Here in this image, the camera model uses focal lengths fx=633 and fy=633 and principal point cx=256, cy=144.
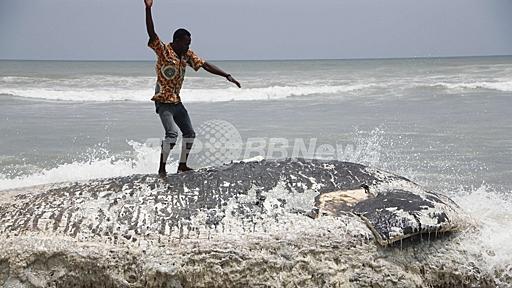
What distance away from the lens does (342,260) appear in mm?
4027

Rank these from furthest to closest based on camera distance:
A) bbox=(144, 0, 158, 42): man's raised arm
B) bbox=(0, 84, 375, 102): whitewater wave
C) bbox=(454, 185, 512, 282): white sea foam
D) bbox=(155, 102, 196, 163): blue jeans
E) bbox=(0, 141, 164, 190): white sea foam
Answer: bbox=(0, 84, 375, 102): whitewater wave, bbox=(0, 141, 164, 190): white sea foam, bbox=(155, 102, 196, 163): blue jeans, bbox=(144, 0, 158, 42): man's raised arm, bbox=(454, 185, 512, 282): white sea foam

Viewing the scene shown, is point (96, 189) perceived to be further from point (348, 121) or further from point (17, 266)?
point (348, 121)

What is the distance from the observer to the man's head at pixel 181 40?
16.6 feet

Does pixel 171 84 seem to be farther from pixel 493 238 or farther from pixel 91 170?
pixel 91 170

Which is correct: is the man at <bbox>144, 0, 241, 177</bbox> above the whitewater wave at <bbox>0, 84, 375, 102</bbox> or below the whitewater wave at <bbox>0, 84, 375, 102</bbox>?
above

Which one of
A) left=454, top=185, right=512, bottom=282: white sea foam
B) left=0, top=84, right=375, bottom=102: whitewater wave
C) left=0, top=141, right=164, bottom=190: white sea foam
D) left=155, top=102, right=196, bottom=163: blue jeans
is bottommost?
left=0, top=84, right=375, bottom=102: whitewater wave

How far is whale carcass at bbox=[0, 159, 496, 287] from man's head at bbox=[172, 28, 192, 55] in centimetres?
139

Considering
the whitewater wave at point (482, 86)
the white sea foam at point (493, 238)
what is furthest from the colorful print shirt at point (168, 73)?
the whitewater wave at point (482, 86)

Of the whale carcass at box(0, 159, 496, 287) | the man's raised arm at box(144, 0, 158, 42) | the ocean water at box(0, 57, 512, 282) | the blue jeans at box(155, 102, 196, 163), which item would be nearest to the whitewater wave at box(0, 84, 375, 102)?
the ocean water at box(0, 57, 512, 282)

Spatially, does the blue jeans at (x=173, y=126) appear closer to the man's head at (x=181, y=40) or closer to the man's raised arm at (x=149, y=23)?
the man's head at (x=181, y=40)

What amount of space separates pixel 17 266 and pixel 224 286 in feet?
4.41

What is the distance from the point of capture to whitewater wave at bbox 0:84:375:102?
21422 millimetres

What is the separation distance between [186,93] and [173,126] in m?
18.1

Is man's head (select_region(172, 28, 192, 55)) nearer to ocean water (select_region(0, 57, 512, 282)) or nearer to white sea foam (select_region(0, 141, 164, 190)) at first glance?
ocean water (select_region(0, 57, 512, 282))
